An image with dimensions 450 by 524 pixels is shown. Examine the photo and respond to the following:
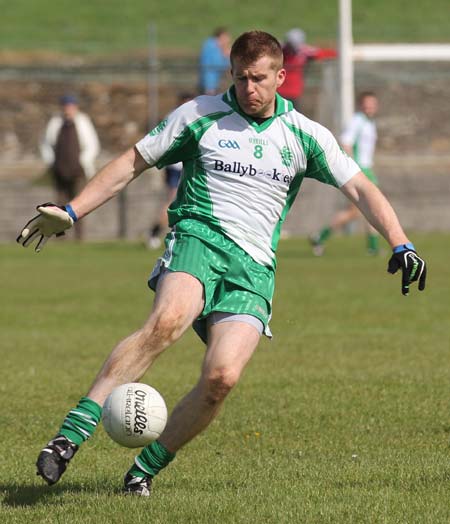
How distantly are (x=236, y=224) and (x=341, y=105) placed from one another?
18.5 m

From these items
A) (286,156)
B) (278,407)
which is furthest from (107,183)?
(278,407)

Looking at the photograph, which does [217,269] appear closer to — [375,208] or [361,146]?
[375,208]


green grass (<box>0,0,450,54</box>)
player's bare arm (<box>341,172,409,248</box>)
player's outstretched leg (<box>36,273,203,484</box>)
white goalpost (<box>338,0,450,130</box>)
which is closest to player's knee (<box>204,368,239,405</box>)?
player's outstretched leg (<box>36,273,203,484</box>)

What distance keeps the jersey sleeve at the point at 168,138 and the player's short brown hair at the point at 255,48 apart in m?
0.39

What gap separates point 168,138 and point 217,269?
2.26 feet

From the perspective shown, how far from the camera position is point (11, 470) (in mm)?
7254

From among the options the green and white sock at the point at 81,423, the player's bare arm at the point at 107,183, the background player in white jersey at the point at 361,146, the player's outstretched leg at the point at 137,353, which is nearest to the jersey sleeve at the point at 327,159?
the player's bare arm at the point at 107,183

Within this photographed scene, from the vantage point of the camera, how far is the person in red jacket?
2464 centimetres

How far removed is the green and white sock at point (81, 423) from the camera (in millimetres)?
6160

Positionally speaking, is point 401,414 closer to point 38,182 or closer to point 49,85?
point 38,182

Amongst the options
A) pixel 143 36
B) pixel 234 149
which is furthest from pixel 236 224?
pixel 143 36

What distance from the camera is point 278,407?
9188mm

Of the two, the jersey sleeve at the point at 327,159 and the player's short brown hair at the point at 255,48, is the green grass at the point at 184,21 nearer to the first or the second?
the jersey sleeve at the point at 327,159

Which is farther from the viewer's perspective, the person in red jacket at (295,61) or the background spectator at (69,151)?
the person in red jacket at (295,61)
